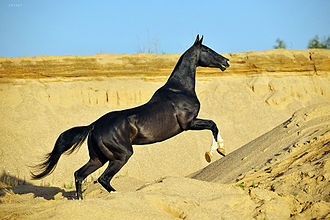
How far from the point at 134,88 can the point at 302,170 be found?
11.3m

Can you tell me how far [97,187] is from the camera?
805 cm

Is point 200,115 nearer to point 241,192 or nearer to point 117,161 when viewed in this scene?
point 241,192

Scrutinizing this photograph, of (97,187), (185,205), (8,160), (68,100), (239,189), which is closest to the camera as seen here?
(185,205)

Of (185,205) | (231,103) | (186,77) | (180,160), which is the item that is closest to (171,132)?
(186,77)

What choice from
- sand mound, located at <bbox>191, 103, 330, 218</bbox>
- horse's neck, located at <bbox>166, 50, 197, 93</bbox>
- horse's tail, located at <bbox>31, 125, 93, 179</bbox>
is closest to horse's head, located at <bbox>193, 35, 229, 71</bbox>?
horse's neck, located at <bbox>166, 50, 197, 93</bbox>

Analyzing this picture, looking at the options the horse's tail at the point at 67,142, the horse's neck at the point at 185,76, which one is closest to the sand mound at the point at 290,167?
the horse's neck at the point at 185,76

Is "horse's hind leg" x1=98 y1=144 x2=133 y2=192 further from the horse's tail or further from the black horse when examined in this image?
the horse's tail

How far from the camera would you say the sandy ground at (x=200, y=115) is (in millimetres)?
7495

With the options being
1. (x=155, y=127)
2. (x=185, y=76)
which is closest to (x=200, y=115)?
(x=185, y=76)

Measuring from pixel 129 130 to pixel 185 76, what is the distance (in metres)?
1.47

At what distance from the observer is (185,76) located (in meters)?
7.15

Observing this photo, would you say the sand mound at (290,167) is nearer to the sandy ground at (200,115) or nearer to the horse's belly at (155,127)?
the sandy ground at (200,115)

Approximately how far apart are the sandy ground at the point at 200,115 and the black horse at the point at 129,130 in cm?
71

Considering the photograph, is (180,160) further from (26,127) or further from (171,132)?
(171,132)
